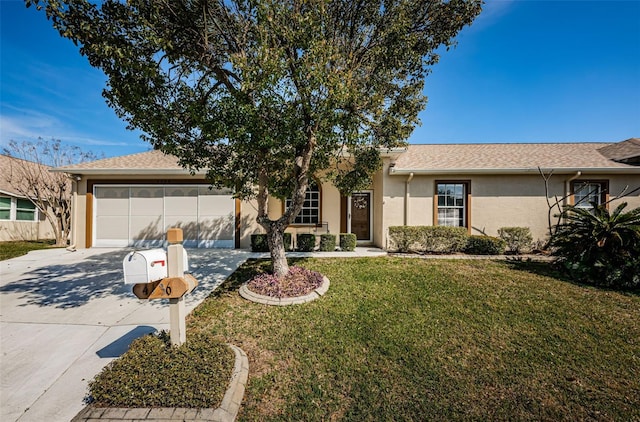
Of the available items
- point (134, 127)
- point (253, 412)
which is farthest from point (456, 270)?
point (134, 127)

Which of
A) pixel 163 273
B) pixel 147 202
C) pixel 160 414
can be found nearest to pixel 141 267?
pixel 163 273

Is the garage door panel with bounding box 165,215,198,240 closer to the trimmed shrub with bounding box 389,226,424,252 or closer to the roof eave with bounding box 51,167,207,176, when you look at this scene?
the roof eave with bounding box 51,167,207,176

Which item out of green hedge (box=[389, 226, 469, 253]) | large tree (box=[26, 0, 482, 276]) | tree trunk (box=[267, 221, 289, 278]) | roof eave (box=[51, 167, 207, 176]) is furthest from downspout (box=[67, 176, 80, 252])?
green hedge (box=[389, 226, 469, 253])

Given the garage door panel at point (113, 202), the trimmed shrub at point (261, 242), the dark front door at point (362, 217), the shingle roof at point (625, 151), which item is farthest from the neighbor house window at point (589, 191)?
the garage door panel at point (113, 202)

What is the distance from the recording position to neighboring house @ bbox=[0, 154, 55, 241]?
41.8ft

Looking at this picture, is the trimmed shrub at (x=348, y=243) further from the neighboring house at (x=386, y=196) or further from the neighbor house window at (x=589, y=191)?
the neighbor house window at (x=589, y=191)

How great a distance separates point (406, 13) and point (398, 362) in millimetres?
5998

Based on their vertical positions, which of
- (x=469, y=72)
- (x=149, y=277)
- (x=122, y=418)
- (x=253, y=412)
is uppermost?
(x=469, y=72)

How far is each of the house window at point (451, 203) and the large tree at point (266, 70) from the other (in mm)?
5279

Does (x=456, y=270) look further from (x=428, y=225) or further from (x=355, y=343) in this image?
(x=355, y=343)

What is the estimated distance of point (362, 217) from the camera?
11.0 meters

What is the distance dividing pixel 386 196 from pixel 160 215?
924 centimetres

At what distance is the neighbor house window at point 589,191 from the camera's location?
9.46 metres

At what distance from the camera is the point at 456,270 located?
6691 mm
